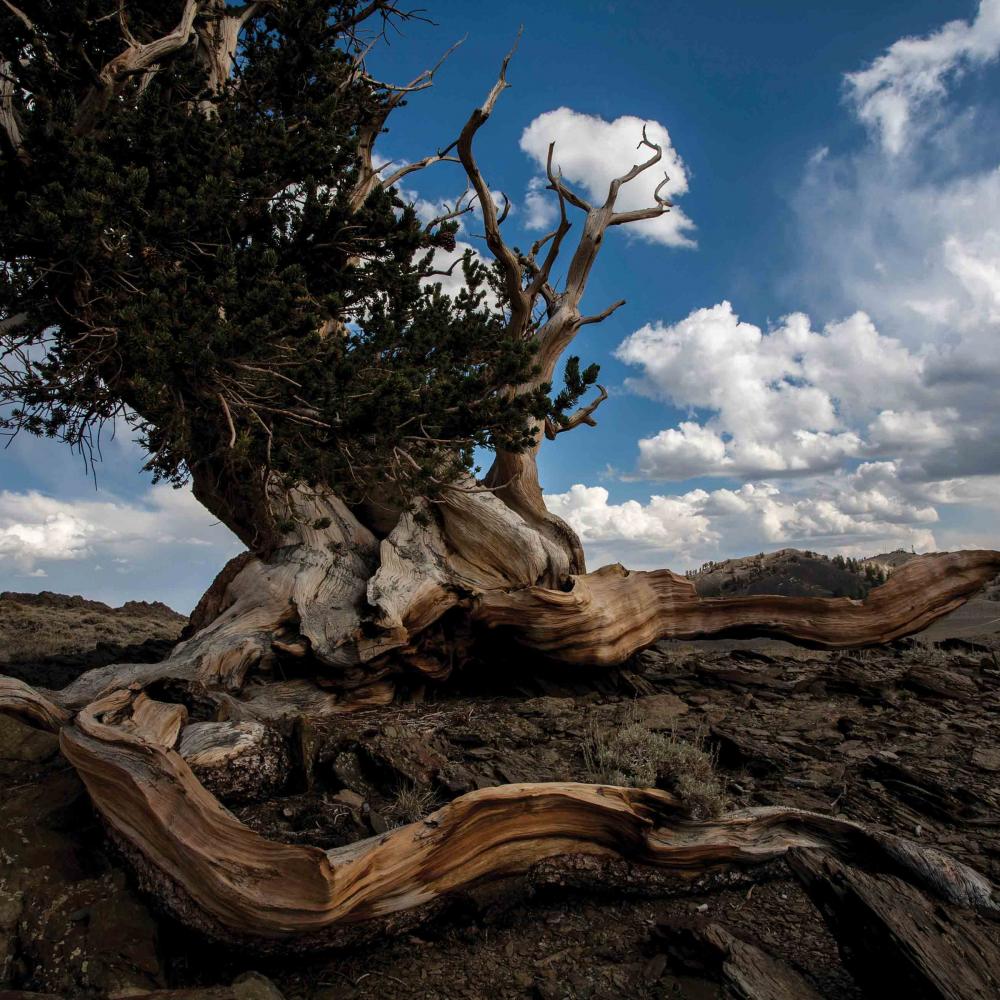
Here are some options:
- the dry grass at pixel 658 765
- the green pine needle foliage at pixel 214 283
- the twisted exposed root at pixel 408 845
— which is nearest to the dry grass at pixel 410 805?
the twisted exposed root at pixel 408 845

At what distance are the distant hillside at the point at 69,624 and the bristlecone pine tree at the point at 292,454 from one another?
18.5 ft

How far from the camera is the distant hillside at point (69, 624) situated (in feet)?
46.6

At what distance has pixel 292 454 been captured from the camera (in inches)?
304

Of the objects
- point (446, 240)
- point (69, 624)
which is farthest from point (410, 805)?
point (69, 624)

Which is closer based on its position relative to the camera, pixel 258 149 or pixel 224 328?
pixel 224 328

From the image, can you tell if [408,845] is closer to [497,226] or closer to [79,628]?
[497,226]

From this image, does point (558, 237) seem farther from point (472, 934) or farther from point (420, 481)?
point (472, 934)

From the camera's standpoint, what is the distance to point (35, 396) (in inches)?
289

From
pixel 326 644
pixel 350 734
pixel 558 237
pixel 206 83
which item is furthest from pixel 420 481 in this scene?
pixel 558 237

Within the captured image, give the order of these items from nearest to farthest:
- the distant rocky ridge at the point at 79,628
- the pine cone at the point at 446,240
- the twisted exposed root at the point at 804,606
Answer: the twisted exposed root at the point at 804,606 < the pine cone at the point at 446,240 < the distant rocky ridge at the point at 79,628

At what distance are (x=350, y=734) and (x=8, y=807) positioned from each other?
231 centimetres

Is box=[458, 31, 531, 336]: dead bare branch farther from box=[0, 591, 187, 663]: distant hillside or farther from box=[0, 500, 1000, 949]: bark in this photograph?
box=[0, 591, 187, 663]: distant hillside

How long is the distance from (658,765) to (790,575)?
1763 cm

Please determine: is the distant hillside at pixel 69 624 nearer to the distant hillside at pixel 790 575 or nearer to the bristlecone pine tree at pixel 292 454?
the bristlecone pine tree at pixel 292 454
